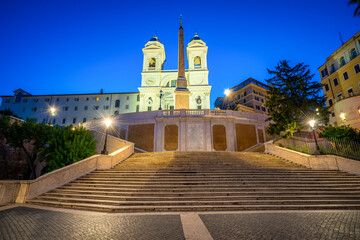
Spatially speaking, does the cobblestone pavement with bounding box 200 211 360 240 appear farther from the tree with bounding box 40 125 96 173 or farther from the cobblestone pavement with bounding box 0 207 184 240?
the tree with bounding box 40 125 96 173

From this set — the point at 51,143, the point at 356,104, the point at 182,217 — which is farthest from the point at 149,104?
the point at 182,217

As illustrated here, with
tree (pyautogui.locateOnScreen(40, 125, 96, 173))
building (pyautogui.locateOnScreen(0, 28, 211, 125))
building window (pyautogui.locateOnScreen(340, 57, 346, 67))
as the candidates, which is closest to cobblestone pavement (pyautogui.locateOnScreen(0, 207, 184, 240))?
tree (pyautogui.locateOnScreen(40, 125, 96, 173))

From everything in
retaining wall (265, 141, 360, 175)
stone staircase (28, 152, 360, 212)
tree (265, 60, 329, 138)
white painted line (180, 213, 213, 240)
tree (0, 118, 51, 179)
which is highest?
tree (265, 60, 329, 138)

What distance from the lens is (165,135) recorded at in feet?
66.6

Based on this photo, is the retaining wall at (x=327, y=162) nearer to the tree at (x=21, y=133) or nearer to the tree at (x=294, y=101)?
the tree at (x=294, y=101)

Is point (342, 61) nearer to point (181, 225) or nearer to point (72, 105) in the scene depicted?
point (181, 225)

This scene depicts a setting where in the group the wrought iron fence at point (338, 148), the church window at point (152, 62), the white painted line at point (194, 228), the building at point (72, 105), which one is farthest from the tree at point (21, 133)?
the church window at point (152, 62)

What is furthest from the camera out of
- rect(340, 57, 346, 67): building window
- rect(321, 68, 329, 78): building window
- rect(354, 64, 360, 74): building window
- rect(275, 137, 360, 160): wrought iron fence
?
rect(321, 68, 329, 78): building window

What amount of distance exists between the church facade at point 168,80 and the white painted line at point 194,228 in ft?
121

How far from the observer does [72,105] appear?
161 feet

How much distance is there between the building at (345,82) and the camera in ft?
69.2

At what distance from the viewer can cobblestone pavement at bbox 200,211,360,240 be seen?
363 centimetres

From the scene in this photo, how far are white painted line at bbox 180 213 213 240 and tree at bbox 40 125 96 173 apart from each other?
364 inches

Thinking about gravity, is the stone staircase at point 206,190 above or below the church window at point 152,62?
below
